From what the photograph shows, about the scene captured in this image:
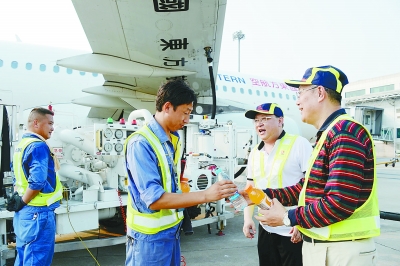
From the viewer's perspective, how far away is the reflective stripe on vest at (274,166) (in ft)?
9.46

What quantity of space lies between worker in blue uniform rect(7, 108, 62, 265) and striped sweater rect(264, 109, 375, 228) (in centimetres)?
265

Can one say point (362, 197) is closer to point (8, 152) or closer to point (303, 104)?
point (303, 104)

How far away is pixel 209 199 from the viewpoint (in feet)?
5.91

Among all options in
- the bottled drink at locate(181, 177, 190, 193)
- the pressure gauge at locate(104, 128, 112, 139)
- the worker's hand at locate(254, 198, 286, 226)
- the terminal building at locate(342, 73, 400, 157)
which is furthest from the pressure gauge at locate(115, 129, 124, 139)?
the terminal building at locate(342, 73, 400, 157)

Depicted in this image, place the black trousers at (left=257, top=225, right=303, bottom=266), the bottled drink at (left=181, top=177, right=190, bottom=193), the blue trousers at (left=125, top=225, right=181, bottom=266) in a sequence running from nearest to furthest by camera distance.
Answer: the blue trousers at (left=125, top=225, right=181, bottom=266) → the bottled drink at (left=181, top=177, right=190, bottom=193) → the black trousers at (left=257, top=225, right=303, bottom=266)

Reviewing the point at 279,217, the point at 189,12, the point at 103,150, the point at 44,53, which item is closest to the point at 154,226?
the point at 279,217

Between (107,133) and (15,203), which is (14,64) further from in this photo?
(15,203)

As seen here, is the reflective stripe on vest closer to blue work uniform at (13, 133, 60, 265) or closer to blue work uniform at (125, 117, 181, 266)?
blue work uniform at (125, 117, 181, 266)

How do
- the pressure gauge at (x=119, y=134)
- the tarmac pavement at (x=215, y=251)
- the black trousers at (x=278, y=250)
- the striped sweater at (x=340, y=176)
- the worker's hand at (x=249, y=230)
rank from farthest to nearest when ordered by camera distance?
the tarmac pavement at (x=215, y=251)
the pressure gauge at (x=119, y=134)
the worker's hand at (x=249, y=230)
the black trousers at (x=278, y=250)
the striped sweater at (x=340, y=176)

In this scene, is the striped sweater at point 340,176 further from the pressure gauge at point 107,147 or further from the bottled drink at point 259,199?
the pressure gauge at point 107,147

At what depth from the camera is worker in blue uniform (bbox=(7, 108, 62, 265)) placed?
126 inches

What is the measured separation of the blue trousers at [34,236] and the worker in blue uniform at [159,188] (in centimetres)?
170

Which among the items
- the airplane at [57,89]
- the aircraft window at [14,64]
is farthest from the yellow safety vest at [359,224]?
the aircraft window at [14,64]

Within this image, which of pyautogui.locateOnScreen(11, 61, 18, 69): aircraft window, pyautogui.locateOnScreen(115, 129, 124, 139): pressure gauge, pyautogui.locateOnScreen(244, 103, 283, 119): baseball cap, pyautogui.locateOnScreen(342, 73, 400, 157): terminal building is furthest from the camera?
pyautogui.locateOnScreen(342, 73, 400, 157): terminal building
